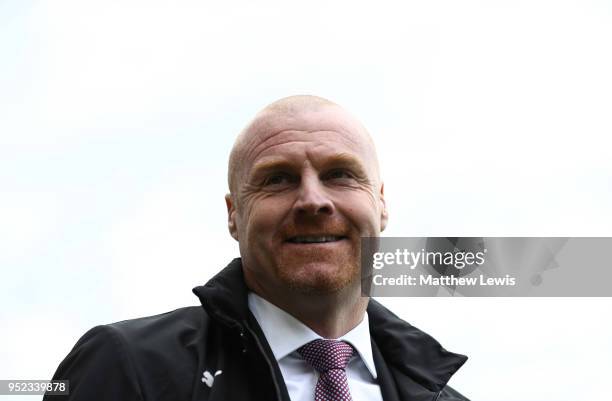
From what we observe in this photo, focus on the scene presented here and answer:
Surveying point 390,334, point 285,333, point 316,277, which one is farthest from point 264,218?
point 390,334

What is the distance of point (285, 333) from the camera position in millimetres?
4832

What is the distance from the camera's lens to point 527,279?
6363 mm

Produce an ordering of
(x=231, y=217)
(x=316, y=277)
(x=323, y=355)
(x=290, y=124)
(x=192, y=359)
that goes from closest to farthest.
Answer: (x=192, y=359) → (x=316, y=277) → (x=323, y=355) → (x=290, y=124) → (x=231, y=217)

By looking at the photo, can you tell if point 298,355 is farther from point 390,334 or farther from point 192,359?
point 390,334

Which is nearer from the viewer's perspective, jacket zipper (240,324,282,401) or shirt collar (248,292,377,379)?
jacket zipper (240,324,282,401)

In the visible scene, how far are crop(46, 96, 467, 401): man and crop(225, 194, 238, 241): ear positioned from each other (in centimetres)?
4

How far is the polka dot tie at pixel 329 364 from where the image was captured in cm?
462

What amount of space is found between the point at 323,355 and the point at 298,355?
0.15m

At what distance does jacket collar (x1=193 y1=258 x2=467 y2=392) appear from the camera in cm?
472

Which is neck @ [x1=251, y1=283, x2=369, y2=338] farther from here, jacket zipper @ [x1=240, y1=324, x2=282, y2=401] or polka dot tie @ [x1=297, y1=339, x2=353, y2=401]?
jacket zipper @ [x1=240, y1=324, x2=282, y2=401]

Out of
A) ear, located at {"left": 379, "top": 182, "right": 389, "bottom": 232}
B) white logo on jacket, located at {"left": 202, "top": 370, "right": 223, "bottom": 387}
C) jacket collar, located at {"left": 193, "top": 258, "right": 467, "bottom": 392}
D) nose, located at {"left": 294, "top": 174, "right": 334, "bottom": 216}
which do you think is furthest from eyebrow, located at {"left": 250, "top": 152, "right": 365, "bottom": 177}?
white logo on jacket, located at {"left": 202, "top": 370, "right": 223, "bottom": 387}

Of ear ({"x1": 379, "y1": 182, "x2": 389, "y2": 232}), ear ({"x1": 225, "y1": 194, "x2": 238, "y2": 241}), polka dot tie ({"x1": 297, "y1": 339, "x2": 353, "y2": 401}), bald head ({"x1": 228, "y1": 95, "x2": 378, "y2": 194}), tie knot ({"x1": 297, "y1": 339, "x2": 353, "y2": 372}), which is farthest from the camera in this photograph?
ear ({"x1": 379, "y1": 182, "x2": 389, "y2": 232})

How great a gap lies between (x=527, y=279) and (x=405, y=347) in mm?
1494

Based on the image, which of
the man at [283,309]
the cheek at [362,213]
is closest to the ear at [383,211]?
the man at [283,309]
